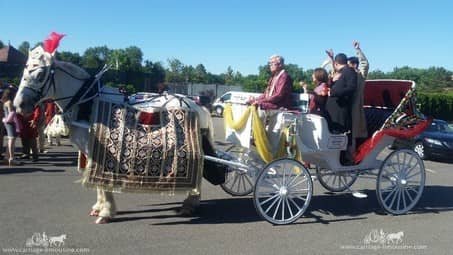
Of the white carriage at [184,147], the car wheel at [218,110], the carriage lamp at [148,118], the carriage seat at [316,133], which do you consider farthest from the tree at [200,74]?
the carriage lamp at [148,118]

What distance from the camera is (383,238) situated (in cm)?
593

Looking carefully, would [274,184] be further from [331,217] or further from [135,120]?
[135,120]

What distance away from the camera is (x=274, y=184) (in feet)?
20.8

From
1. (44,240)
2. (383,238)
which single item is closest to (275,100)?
(383,238)

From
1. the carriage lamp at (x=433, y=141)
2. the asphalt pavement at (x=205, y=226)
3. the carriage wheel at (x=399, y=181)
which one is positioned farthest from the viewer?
the carriage lamp at (x=433, y=141)

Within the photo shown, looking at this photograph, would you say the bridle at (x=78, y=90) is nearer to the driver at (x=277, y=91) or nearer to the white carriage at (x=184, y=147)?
the white carriage at (x=184, y=147)

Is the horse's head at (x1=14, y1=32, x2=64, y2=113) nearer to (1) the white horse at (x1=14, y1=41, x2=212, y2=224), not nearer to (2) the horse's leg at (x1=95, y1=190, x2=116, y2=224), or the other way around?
(1) the white horse at (x1=14, y1=41, x2=212, y2=224)

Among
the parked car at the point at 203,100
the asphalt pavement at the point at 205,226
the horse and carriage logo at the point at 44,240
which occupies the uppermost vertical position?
the parked car at the point at 203,100

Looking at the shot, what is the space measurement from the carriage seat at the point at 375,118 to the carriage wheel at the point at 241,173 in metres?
2.20

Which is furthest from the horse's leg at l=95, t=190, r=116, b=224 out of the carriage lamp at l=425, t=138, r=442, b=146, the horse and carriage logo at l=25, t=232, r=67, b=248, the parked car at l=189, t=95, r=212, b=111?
the carriage lamp at l=425, t=138, r=442, b=146

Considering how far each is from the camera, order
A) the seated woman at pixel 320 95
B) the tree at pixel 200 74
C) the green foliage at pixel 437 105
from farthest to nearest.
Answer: the tree at pixel 200 74 < the green foliage at pixel 437 105 < the seated woman at pixel 320 95

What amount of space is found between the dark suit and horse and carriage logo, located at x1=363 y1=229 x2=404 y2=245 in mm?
1755

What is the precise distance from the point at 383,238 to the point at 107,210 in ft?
12.0

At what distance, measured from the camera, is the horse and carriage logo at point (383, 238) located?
5.80 m
